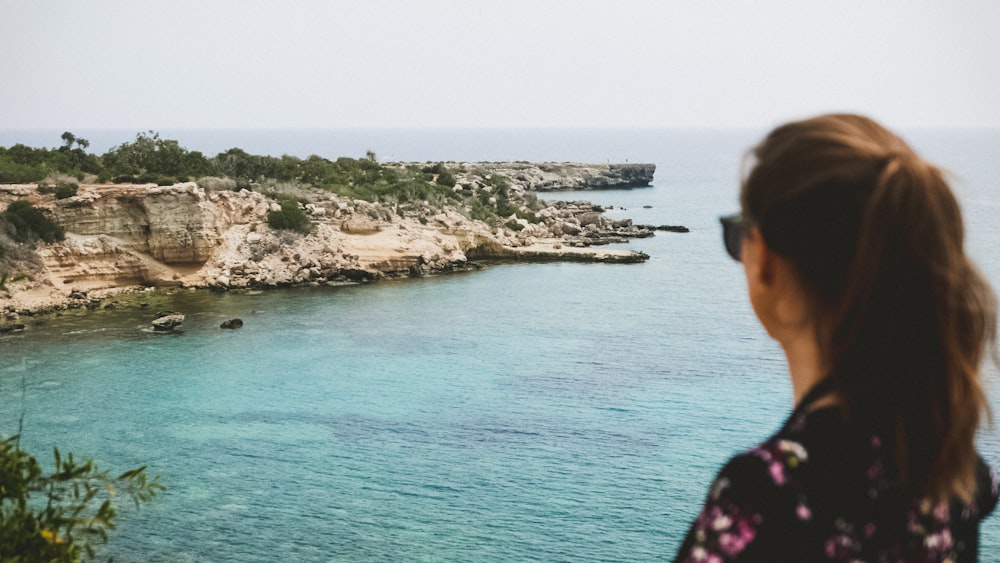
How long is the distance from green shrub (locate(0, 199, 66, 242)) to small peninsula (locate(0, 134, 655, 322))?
0.21m

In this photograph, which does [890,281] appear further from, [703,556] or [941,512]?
[703,556]

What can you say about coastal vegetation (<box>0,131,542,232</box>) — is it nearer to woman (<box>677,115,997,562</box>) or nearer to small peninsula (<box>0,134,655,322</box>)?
small peninsula (<box>0,134,655,322</box>)

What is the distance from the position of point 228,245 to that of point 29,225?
10.7 metres

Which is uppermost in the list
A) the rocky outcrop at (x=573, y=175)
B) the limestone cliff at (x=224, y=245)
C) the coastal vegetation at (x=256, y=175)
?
the rocky outcrop at (x=573, y=175)

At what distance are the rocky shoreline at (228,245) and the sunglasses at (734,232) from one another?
4724 cm

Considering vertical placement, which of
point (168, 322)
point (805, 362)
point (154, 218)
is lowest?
point (168, 322)

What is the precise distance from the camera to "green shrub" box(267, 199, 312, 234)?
177ft

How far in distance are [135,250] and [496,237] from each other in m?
25.5

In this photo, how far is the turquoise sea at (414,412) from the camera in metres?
22.8

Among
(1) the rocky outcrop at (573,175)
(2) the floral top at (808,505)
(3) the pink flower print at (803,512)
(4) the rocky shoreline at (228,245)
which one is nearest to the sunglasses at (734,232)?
(2) the floral top at (808,505)

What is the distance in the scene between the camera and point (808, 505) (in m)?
1.22

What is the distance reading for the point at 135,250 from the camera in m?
49.4

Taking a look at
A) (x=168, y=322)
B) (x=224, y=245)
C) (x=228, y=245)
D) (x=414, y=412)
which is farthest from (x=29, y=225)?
(x=414, y=412)

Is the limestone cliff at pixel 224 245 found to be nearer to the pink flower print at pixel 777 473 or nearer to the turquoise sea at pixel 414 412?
the turquoise sea at pixel 414 412
